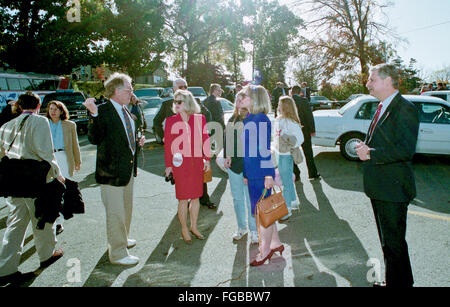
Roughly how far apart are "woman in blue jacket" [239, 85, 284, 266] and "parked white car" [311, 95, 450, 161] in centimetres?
532

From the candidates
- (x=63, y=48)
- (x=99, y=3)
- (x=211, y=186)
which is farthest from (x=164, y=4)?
(x=211, y=186)

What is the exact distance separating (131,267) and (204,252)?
0.82 m

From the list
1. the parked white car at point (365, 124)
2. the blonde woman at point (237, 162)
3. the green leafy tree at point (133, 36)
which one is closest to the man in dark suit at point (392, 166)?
Result: the blonde woman at point (237, 162)

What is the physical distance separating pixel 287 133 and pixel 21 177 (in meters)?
3.26

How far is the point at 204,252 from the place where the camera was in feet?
12.6

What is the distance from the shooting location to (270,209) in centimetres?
331

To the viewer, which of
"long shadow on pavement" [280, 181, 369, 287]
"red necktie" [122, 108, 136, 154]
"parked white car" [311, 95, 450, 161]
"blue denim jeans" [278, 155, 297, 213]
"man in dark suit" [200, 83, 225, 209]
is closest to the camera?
"long shadow on pavement" [280, 181, 369, 287]

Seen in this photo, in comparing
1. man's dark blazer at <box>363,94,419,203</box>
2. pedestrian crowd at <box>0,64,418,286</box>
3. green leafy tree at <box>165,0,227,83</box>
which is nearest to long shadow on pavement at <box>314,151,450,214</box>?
pedestrian crowd at <box>0,64,418,286</box>

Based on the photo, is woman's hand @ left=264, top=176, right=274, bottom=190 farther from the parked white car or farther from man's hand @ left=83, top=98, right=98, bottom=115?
the parked white car

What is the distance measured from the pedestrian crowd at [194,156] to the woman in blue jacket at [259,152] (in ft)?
0.03

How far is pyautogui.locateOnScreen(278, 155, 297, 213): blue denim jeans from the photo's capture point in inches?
189
